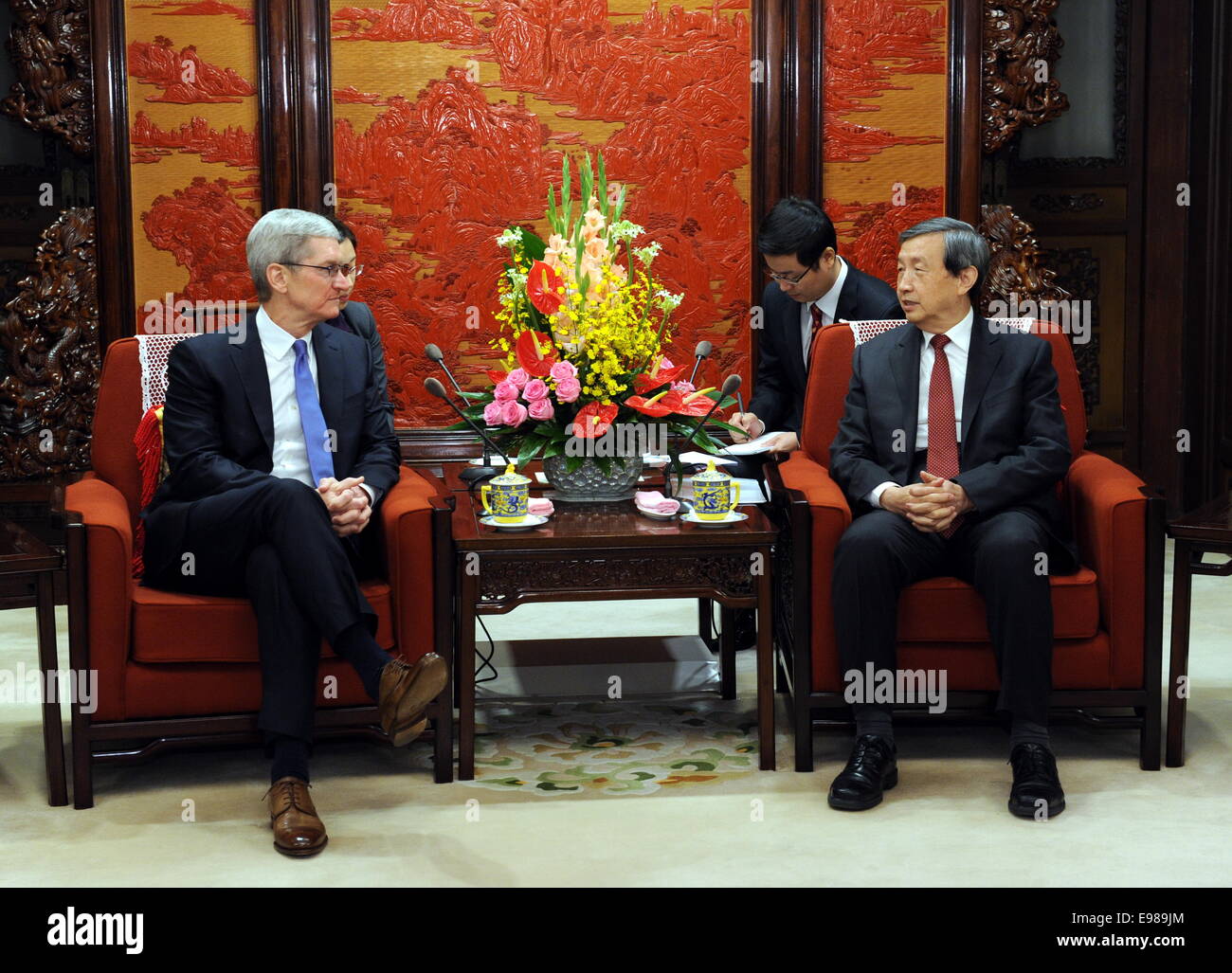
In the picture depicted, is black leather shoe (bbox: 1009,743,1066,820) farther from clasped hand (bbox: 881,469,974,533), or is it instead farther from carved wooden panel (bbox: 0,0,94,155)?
carved wooden panel (bbox: 0,0,94,155)

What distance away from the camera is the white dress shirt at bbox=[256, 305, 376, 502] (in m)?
3.06

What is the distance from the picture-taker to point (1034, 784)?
2.77 m

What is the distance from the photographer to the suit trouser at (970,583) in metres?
2.86

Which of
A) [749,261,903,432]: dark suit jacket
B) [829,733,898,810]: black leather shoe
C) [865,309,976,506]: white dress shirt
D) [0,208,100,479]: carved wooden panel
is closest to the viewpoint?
[829,733,898,810]: black leather shoe

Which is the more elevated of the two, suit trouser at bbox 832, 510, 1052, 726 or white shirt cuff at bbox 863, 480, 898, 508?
white shirt cuff at bbox 863, 480, 898, 508

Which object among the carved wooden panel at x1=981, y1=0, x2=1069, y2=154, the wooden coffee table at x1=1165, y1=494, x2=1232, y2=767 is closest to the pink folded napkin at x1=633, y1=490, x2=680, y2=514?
the wooden coffee table at x1=1165, y1=494, x2=1232, y2=767

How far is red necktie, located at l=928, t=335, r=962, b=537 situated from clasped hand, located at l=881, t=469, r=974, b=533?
101 millimetres

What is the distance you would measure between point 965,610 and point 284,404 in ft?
4.69

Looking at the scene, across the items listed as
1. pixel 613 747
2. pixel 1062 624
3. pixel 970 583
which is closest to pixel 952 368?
pixel 970 583

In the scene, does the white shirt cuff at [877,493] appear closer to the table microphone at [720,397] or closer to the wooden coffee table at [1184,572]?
the table microphone at [720,397]

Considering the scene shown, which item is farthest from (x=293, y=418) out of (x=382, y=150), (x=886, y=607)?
(x=382, y=150)

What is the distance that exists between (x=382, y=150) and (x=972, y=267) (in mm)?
2237

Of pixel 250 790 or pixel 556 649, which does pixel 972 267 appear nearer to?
pixel 556 649

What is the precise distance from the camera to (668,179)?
4824 mm
